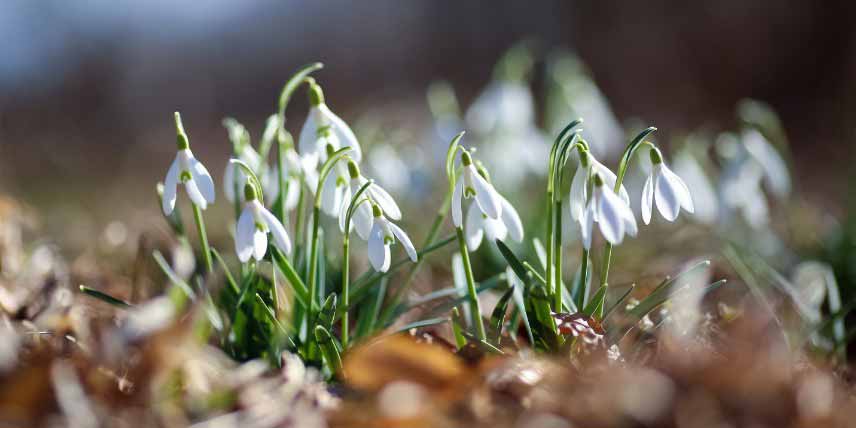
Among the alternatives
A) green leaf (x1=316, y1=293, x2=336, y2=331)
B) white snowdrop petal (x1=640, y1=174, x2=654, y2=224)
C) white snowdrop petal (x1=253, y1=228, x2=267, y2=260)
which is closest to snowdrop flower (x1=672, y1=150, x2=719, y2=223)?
white snowdrop petal (x1=640, y1=174, x2=654, y2=224)

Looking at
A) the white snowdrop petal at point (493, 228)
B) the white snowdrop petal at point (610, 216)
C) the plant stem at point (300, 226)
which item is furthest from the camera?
the plant stem at point (300, 226)

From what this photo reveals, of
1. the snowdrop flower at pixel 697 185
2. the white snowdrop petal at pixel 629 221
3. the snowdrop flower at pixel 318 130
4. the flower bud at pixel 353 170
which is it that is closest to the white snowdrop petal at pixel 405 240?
Answer: the flower bud at pixel 353 170

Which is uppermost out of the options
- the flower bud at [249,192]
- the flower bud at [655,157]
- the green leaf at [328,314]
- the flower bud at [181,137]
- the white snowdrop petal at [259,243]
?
the flower bud at [181,137]

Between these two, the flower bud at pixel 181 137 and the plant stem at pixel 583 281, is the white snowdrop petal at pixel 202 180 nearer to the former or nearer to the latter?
the flower bud at pixel 181 137

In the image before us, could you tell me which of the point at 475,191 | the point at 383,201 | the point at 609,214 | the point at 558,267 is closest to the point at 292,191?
the point at 383,201

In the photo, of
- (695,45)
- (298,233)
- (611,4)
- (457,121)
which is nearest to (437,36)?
(611,4)

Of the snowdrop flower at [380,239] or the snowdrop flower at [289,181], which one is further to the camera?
the snowdrop flower at [289,181]

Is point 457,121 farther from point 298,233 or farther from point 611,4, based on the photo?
point 611,4
